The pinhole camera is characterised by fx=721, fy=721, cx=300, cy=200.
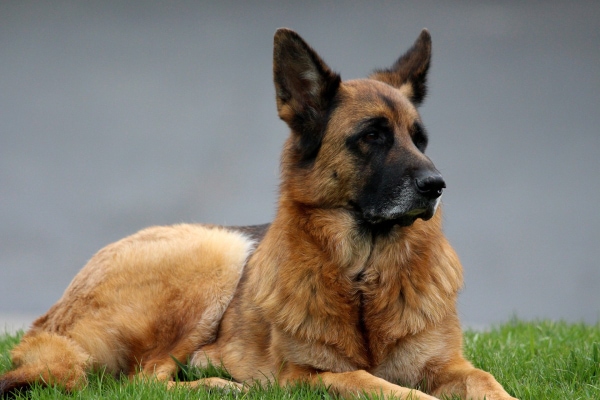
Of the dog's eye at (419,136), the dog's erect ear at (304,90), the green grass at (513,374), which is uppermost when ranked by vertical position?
the dog's erect ear at (304,90)

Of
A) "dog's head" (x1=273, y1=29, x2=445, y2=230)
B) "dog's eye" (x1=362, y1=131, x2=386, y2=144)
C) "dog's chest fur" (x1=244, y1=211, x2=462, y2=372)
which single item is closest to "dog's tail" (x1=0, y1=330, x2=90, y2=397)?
"dog's chest fur" (x1=244, y1=211, x2=462, y2=372)

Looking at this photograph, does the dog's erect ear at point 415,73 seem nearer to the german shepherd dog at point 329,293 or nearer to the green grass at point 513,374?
the german shepherd dog at point 329,293

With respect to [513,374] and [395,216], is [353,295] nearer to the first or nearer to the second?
[395,216]

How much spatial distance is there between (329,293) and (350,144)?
858 millimetres

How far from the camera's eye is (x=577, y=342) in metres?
5.61

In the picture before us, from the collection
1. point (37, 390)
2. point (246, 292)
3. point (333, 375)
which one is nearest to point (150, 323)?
point (246, 292)

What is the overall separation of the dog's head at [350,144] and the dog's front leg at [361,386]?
88 centimetres

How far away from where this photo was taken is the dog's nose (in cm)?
378

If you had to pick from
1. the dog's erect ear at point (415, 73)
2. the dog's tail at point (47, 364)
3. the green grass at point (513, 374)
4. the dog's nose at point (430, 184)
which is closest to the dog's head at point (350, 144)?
the dog's nose at point (430, 184)

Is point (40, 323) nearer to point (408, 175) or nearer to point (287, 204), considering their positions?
point (287, 204)

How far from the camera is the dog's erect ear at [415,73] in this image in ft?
15.5

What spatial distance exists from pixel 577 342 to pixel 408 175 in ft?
8.75

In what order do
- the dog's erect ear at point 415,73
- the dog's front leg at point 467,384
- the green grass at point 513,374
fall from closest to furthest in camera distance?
the dog's front leg at point 467,384, the green grass at point 513,374, the dog's erect ear at point 415,73

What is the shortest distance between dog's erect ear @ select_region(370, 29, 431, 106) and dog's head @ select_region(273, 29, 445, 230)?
1.00ft
